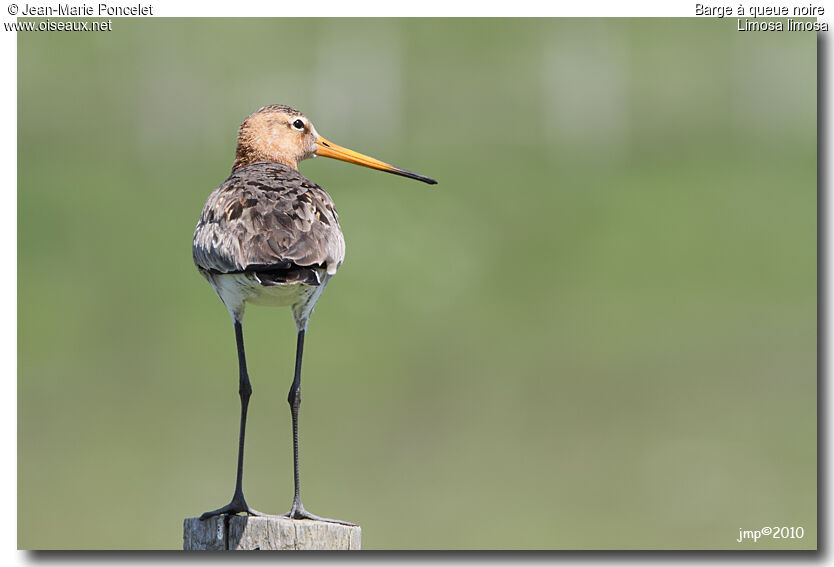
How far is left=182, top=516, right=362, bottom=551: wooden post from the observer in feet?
32.0

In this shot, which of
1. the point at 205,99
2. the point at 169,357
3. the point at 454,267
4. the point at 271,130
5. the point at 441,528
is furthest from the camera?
the point at 454,267

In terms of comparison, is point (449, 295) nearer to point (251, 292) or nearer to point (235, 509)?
point (251, 292)

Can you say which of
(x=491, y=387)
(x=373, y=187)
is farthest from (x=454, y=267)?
(x=491, y=387)

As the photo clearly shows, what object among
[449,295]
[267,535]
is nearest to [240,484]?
[267,535]

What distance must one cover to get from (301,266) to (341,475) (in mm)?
8584

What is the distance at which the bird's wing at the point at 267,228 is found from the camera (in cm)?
1066

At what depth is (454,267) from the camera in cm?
2573

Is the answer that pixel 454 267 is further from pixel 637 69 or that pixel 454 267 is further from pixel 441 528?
pixel 441 528

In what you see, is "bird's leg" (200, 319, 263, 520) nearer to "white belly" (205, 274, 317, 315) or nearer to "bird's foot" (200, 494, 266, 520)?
"bird's foot" (200, 494, 266, 520)

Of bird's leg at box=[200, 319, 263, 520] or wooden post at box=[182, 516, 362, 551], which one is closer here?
wooden post at box=[182, 516, 362, 551]

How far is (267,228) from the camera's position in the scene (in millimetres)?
10898

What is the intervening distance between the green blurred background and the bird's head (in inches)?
98.2

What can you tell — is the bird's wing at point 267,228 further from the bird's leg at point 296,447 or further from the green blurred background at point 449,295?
the green blurred background at point 449,295

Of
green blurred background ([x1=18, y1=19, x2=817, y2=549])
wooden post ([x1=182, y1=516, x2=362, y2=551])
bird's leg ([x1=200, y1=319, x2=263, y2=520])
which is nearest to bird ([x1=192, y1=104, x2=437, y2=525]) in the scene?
bird's leg ([x1=200, y1=319, x2=263, y2=520])
